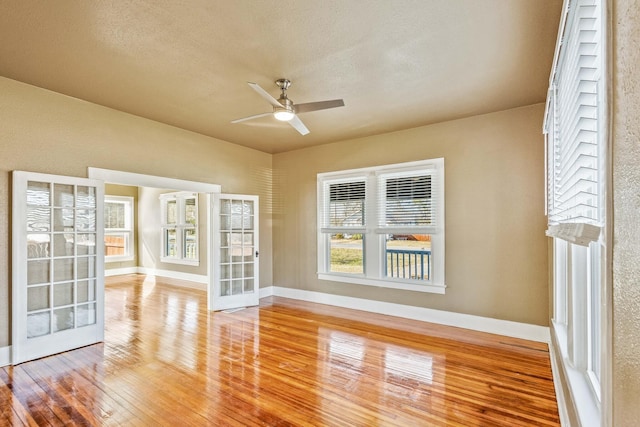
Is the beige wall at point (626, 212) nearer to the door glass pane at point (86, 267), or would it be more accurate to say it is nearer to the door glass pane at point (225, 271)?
the door glass pane at point (86, 267)

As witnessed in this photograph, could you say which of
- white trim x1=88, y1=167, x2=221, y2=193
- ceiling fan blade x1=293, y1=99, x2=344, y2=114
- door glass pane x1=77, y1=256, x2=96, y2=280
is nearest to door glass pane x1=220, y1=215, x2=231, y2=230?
white trim x1=88, y1=167, x2=221, y2=193

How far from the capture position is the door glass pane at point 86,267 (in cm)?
379

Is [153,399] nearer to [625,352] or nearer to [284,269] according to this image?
[625,352]

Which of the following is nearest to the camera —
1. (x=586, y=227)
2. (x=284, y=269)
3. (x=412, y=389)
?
(x=586, y=227)

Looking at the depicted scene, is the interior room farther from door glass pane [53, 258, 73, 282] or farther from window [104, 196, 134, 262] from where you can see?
window [104, 196, 134, 262]

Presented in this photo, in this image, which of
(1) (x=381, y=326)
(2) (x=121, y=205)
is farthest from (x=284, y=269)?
(2) (x=121, y=205)

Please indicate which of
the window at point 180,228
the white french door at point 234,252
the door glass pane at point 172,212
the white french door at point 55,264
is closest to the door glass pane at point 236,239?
the white french door at point 234,252

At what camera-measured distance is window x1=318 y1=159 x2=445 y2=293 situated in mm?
4633

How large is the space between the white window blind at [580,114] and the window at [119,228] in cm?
929

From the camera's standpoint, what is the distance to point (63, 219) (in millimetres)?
3658

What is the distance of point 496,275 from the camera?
13.6 ft

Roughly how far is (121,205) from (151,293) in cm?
331

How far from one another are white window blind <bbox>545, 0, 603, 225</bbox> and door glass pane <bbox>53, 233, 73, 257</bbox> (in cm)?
451

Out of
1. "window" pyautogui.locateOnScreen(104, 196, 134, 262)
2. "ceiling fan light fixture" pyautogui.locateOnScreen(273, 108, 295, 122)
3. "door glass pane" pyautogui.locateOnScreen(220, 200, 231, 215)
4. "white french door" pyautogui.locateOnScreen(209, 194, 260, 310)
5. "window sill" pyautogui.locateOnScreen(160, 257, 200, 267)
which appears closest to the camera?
"ceiling fan light fixture" pyautogui.locateOnScreen(273, 108, 295, 122)
